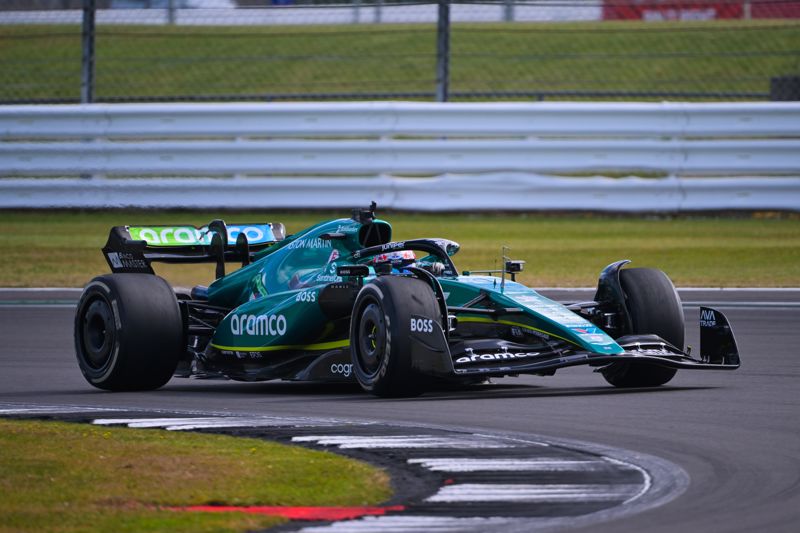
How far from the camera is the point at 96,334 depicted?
33.9 ft

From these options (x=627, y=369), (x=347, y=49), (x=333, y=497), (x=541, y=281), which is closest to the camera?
(x=333, y=497)

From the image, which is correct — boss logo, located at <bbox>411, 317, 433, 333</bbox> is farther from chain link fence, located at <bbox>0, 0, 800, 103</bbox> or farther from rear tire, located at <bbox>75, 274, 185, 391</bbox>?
chain link fence, located at <bbox>0, 0, 800, 103</bbox>

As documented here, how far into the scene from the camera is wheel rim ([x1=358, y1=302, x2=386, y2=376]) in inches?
357

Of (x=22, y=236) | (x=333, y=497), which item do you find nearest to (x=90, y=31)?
(x=22, y=236)

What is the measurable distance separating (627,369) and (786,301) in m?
5.49

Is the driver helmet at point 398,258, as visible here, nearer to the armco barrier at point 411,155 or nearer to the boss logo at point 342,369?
the boss logo at point 342,369

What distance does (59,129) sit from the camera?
67.2ft

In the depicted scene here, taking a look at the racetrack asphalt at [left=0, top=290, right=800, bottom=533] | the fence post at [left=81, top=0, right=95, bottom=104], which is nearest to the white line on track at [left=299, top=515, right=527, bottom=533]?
the racetrack asphalt at [left=0, top=290, right=800, bottom=533]

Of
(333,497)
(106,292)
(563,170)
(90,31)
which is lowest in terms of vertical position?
(333,497)

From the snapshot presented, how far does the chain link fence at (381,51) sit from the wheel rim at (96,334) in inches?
423

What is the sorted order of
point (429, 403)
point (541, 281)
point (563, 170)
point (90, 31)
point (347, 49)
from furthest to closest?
point (347, 49) < point (90, 31) < point (563, 170) < point (541, 281) < point (429, 403)

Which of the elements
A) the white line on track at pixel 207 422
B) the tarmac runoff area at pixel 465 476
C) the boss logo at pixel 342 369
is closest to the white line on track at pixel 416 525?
the tarmac runoff area at pixel 465 476

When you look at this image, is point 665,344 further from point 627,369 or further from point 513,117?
point 513,117

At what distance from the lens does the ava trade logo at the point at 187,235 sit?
11180 millimetres
